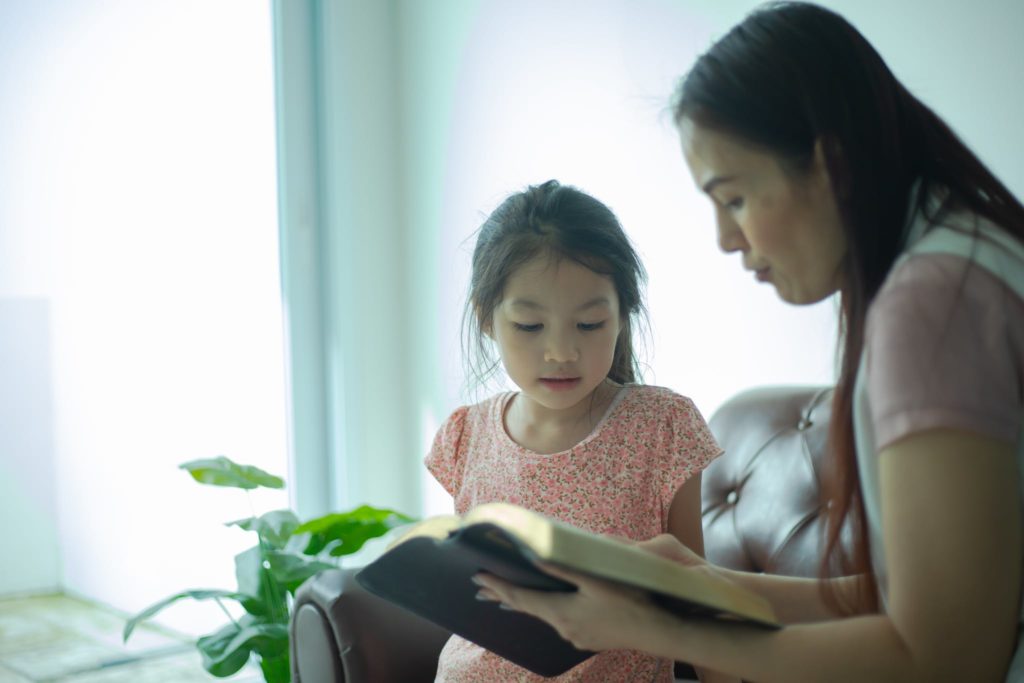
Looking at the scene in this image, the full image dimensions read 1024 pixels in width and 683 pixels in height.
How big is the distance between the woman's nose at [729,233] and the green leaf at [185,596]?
1588 millimetres

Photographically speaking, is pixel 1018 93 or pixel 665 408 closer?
pixel 665 408

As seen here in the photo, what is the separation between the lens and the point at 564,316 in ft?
4.59

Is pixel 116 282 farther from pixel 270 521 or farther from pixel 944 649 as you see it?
pixel 944 649

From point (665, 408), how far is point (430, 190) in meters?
1.91

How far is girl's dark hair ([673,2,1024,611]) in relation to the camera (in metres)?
0.84

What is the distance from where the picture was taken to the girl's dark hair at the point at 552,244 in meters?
1.45

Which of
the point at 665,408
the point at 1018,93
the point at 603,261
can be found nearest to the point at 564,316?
the point at 603,261

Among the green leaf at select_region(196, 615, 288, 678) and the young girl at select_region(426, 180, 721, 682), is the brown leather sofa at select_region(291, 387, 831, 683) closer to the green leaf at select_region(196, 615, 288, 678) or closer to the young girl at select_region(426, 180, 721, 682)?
the young girl at select_region(426, 180, 721, 682)

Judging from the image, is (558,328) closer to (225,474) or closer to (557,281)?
(557,281)

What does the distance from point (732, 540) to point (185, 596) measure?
3.69ft

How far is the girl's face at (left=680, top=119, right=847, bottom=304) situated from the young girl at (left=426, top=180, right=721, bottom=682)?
1.67ft

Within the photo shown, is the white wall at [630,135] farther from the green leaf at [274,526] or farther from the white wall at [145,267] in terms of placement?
the green leaf at [274,526]

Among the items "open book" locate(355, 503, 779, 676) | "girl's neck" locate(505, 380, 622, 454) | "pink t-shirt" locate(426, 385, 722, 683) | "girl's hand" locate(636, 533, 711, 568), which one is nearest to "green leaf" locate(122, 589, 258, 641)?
"pink t-shirt" locate(426, 385, 722, 683)

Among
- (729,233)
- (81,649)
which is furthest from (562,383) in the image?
(81,649)
